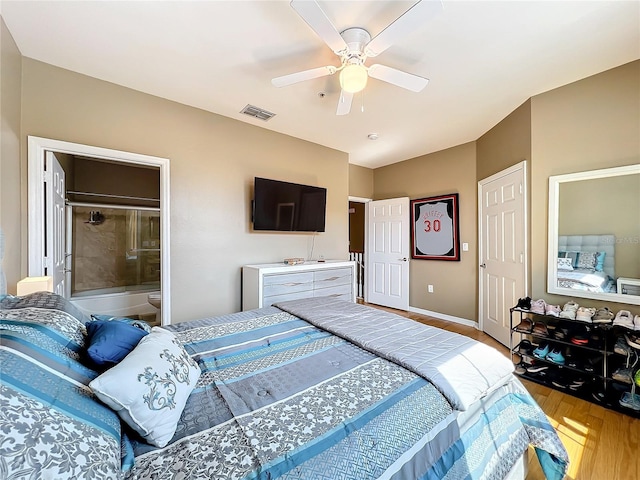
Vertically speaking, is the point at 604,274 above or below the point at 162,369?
above

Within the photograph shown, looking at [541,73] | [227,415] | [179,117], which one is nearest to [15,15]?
[179,117]

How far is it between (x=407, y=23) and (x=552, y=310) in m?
2.42

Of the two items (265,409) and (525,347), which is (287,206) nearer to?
(265,409)

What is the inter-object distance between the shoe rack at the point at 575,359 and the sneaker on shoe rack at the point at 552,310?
0.10 feet

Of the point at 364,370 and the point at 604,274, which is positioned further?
the point at 604,274

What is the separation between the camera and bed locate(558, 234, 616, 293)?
2.15 metres

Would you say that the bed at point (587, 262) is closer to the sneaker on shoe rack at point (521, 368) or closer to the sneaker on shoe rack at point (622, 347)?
the sneaker on shoe rack at point (622, 347)

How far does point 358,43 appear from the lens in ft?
5.84

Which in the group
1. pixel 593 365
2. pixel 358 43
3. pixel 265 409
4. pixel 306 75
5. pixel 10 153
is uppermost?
pixel 358 43

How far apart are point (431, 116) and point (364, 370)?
283 centimetres

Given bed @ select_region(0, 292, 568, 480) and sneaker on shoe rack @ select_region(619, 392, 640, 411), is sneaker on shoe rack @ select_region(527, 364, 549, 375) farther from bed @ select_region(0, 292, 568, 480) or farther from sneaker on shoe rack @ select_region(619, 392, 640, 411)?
bed @ select_region(0, 292, 568, 480)

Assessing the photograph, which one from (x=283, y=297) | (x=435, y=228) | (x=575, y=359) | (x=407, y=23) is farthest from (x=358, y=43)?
(x=435, y=228)

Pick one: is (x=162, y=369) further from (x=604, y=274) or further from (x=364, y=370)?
(x=604, y=274)

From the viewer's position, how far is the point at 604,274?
2.17 meters
